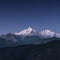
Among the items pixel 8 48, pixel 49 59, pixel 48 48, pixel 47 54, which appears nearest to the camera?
pixel 49 59

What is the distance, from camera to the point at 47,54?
71250mm

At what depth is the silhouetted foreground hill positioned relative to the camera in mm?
69481

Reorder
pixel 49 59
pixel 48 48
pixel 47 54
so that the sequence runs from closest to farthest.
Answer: pixel 49 59 → pixel 47 54 → pixel 48 48

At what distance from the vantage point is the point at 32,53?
75562 millimetres

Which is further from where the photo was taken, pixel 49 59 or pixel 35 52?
pixel 35 52

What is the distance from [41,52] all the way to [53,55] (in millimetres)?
6707

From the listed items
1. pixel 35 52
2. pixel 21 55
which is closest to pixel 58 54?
pixel 35 52

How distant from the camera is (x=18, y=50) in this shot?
79.9 metres

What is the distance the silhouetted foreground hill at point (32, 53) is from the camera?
69.5m

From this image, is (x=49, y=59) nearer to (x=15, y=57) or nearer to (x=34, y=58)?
(x=34, y=58)

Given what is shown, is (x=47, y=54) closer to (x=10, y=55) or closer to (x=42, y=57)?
(x=42, y=57)

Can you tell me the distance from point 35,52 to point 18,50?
8.54 metres

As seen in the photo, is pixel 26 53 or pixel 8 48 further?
pixel 8 48

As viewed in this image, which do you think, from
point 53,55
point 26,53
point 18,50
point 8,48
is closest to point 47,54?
point 53,55
